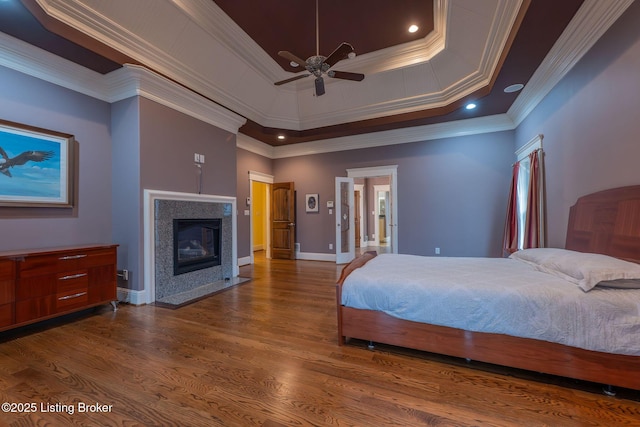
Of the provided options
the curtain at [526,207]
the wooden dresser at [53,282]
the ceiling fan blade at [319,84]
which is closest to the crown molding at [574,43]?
the curtain at [526,207]

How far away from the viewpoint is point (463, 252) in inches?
216

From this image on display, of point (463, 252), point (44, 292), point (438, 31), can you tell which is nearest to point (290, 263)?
point (463, 252)

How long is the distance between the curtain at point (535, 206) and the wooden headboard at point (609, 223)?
84 centimetres

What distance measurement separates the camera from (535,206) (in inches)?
149

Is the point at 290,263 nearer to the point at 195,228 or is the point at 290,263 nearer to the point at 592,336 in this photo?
the point at 195,228

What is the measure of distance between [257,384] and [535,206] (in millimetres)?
4236

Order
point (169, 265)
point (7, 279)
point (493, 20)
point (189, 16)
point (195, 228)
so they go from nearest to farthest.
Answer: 1. point (7, 279)
2. point (493, 20)
3. point (189, 16)
4. point (169, 265)
5. point (195, 228)

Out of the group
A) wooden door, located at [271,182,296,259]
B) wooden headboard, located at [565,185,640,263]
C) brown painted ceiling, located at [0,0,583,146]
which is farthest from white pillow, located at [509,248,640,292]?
wooden door, located at [271,182,296,259]

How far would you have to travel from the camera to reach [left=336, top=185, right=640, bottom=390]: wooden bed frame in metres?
1.66

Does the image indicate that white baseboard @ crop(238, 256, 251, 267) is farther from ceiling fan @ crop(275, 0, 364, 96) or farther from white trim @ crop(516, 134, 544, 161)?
white trim @ crop(516, 134, 544, 161)

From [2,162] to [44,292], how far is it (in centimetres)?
143

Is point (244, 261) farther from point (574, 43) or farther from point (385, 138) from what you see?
point (574, 43)

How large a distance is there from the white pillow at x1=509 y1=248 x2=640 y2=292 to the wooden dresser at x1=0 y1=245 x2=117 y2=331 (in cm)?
451

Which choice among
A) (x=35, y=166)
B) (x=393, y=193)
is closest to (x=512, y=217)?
(x=393, y=193)
